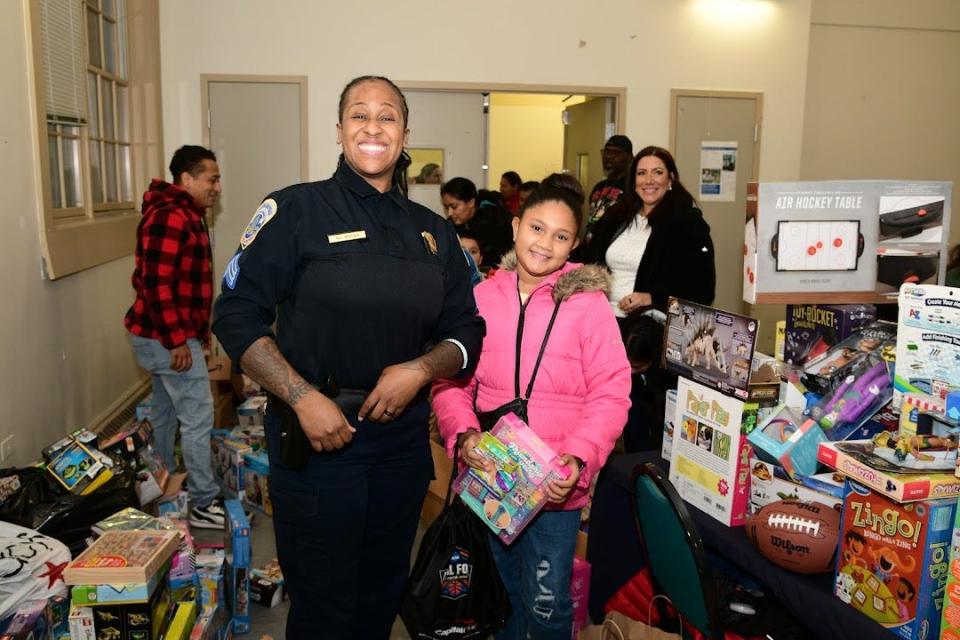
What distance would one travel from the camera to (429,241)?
1800 mm

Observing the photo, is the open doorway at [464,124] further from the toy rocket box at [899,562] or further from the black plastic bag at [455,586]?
the toy rocket box at [899,562]

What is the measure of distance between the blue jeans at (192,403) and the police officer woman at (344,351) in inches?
75.0

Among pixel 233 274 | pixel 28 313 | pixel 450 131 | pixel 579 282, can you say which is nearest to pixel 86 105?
pixel 28 313

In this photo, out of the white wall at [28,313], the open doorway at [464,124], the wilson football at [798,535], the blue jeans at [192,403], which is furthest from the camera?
the open doorway at [464,124]

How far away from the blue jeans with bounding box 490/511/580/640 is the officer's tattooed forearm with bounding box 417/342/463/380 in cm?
46

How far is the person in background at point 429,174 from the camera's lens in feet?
20.5

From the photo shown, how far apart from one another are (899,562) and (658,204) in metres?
2.25

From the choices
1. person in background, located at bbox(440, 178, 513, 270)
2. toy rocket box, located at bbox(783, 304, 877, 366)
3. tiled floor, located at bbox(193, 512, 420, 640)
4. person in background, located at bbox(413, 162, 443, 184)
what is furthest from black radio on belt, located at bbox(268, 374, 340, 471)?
person in background, located at bbox(413, 162, 443, 184)

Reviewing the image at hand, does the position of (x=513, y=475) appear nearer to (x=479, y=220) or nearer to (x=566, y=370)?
(x=566, y=370)

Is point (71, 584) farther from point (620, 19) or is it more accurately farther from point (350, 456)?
point (620, 19)

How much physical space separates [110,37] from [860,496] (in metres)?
4.97

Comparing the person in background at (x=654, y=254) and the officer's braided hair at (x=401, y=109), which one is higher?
the officer's braided hair at (x=401, y=109)

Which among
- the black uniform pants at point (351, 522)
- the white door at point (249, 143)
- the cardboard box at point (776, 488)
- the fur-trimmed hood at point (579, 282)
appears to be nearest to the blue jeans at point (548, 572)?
the black uniform pants at point (351, 522)

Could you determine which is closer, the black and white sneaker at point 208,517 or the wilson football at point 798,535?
the wilson football at point 798,535
